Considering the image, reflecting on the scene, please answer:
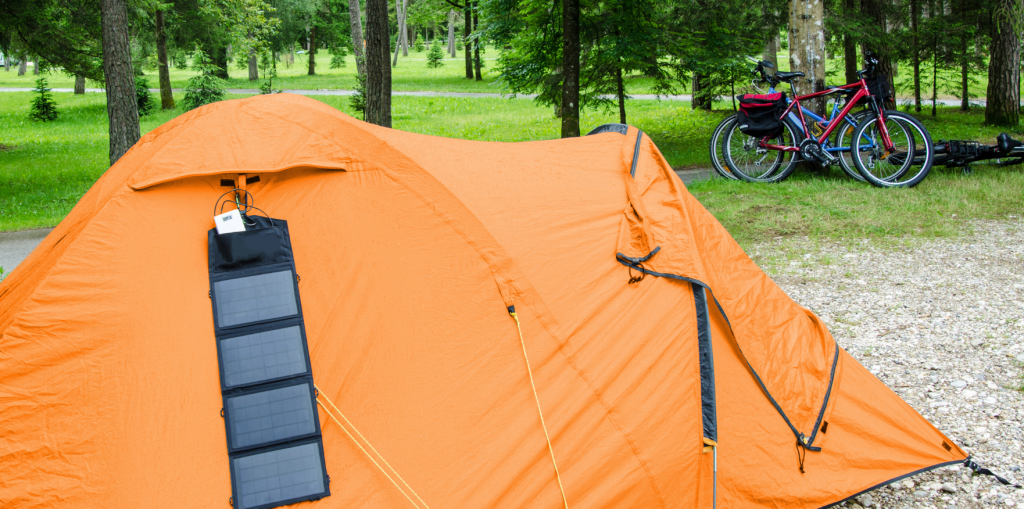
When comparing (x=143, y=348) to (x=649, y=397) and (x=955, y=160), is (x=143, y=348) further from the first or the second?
(x=955, y=160)

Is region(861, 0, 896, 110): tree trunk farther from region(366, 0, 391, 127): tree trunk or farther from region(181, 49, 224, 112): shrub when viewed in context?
region(181, 49, 224, 112): shrub

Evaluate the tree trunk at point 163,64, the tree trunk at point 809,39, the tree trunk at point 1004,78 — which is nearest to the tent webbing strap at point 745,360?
the tree trunk at point 809,39

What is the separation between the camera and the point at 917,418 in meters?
3.56

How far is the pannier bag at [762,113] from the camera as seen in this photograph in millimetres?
8430

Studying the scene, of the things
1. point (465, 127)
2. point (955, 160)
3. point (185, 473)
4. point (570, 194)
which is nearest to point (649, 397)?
point (570, 194)

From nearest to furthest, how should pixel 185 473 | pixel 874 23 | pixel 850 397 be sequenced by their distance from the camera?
pixel 185 473, pixel 850 397, pixel 874 23

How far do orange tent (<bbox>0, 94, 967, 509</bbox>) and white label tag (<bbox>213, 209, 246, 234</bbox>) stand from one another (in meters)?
0.08

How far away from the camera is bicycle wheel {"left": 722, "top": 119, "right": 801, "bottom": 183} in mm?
9039

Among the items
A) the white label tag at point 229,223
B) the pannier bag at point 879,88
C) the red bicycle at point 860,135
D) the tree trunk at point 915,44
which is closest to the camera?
the white label tag at point 229,223

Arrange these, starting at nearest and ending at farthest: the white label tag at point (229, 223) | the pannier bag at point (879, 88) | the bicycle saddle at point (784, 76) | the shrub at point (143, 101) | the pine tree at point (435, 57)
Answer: the white label tag at point (229, 223), the pannier bag at point (879, 88), the bicycle saddle at point (784, 76), the shrub at point (143, 101), the pine tree at point (435, 57)

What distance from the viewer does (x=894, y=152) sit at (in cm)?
849

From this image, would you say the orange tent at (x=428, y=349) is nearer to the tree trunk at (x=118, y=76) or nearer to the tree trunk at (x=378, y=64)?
the tree trunk at (x=378, y=64)

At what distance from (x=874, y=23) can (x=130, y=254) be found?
45.1ft

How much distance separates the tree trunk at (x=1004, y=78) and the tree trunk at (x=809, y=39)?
597 centimetres
